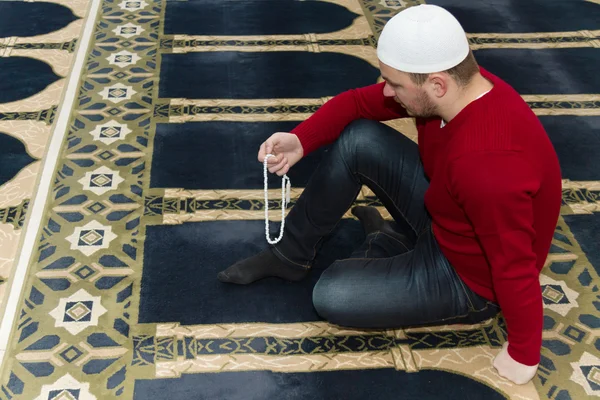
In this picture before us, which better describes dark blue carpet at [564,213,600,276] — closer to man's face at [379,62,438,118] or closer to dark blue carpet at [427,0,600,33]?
man's face at [379,62,438,118]

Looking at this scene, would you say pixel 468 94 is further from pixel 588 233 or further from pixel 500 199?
pixel 588 233

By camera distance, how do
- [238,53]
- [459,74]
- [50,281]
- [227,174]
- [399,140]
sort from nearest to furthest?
[459,74] < [399,140] < [50,281] < [227,174] < [238,53]

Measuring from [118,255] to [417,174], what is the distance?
3.03 feet

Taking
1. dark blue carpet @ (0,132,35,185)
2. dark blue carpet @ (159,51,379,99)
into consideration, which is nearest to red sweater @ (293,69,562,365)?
dark blue carpet @ (159,51,379,99)

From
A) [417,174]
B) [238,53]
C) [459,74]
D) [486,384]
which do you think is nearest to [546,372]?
[486,384]

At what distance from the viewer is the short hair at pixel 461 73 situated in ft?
5.02

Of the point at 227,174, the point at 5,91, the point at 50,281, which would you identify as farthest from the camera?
the point at 5,91

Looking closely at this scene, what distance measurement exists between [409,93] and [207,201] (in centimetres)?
101

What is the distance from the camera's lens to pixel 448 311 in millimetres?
1803

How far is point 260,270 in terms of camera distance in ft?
6.79

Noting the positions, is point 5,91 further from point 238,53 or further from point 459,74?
point 459,74

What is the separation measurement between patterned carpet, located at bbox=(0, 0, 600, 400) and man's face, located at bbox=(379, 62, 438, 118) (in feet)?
2.17

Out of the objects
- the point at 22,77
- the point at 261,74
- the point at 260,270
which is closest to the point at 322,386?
the point at 260,270

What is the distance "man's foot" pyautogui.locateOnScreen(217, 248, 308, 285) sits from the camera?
2066 millimetres
